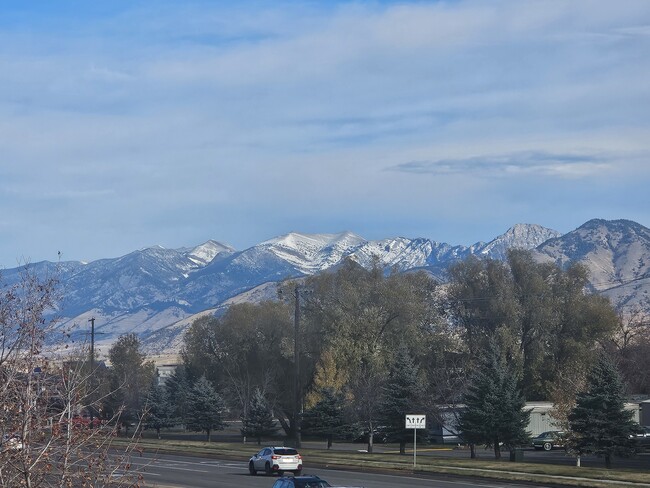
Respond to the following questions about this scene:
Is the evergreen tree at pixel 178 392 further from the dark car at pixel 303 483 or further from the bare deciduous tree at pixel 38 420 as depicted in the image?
the bare deciduous tree at pixel 38 420

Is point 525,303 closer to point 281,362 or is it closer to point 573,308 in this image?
point 573,308

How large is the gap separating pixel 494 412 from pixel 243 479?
17.1m

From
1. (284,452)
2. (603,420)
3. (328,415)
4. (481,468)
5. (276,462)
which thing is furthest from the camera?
(328,415)

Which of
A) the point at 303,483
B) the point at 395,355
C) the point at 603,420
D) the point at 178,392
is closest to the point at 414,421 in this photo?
the point at 603,420

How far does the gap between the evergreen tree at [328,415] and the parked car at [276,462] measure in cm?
2110

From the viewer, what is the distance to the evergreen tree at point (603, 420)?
1976 inches

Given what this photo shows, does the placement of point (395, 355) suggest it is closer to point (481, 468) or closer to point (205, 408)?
point (205, 408)

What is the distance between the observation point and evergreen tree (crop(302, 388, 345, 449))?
232 feet

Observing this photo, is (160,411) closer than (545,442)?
No

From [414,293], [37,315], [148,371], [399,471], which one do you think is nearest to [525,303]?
[414,293]

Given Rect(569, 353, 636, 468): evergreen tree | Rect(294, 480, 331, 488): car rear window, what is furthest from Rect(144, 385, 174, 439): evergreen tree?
Rect(294, 480, 331, 488): car rear window

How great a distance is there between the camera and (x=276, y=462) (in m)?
48.5

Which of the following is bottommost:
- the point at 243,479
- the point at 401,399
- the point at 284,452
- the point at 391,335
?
the point at 243,479

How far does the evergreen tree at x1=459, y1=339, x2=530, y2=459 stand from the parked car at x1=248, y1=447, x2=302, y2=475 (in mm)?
12083
